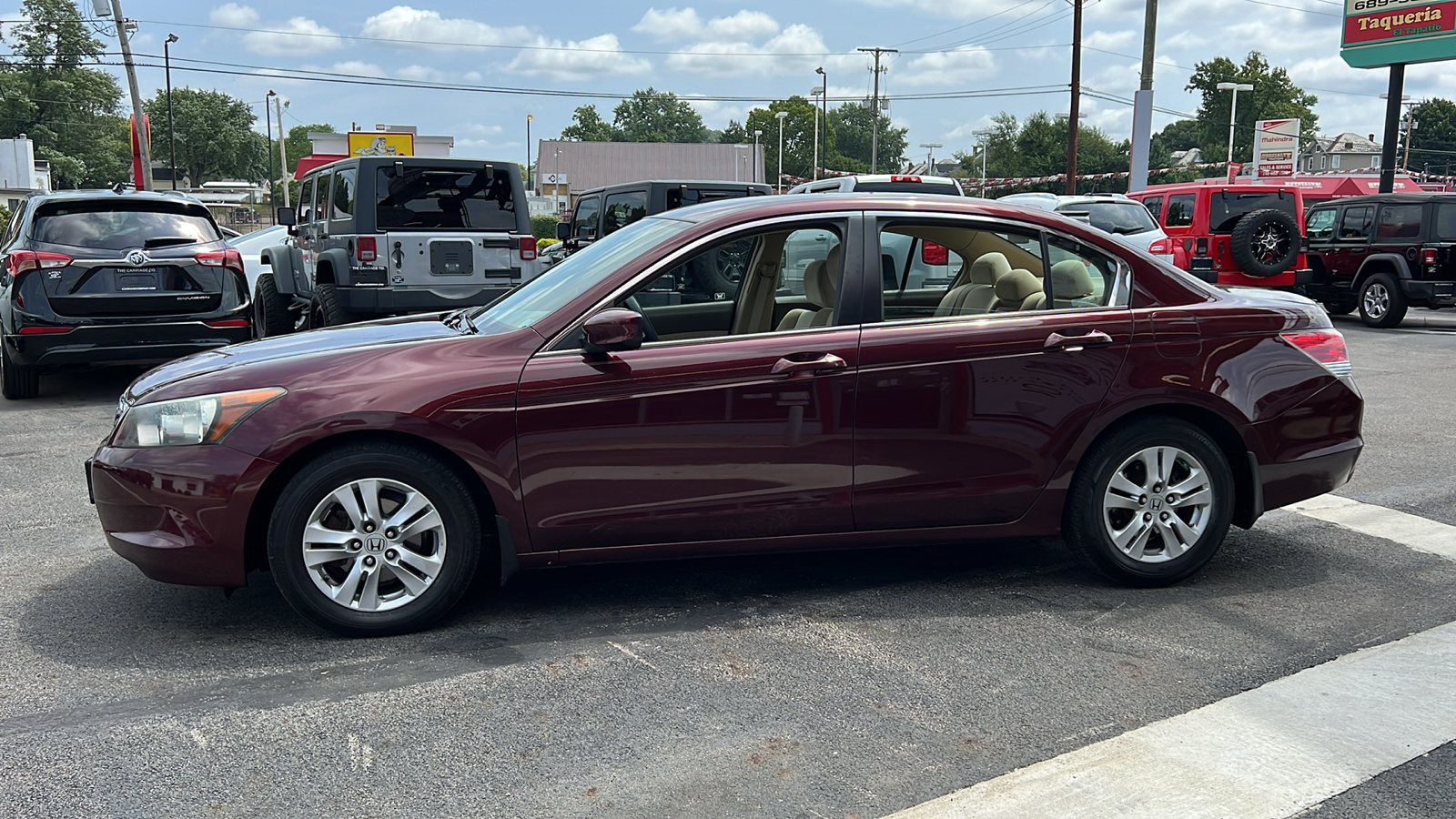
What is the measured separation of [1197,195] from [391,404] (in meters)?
15.7

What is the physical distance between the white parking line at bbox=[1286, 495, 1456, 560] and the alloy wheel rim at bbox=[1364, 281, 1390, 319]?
11.7m

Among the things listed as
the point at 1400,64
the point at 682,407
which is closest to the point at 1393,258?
the point at 1400,64

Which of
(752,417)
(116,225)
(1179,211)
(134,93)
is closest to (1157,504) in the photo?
(752,417)

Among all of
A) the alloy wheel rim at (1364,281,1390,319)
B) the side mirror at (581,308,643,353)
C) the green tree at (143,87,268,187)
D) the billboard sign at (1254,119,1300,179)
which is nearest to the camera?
the side mirror at (581,308,643,353)

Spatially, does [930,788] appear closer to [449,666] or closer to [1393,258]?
[449,666]

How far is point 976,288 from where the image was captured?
4.73 m

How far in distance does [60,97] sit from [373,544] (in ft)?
334

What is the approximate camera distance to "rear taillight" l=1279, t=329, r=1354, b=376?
15.9ft

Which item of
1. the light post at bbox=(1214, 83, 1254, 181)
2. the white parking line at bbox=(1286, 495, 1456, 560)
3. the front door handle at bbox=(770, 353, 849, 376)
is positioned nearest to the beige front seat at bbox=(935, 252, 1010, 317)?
the front door handle at bbox=(770, 353, 849, 376)

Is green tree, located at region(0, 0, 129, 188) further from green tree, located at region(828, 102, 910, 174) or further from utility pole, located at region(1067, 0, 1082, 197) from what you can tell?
green tree, located at region(828, 102, 910, 174)

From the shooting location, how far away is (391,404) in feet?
13.0

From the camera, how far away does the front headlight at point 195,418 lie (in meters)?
3.95

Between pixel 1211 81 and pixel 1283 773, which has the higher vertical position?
pixel 1211 81

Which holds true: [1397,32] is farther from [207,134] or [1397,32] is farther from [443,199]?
[207,134]
